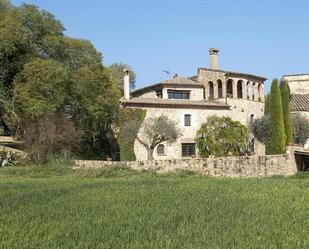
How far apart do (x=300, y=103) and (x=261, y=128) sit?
7.85m

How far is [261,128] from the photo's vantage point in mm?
42781

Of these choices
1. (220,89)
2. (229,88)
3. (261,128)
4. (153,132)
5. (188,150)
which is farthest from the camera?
(229,88)

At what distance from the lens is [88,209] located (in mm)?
12172

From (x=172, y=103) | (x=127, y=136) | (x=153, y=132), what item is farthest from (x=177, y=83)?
(x=127, y=136)

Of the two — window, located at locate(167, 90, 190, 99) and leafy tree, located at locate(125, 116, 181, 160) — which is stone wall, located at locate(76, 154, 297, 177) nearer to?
leafy tree, located at locate(125, 116, 181, 160)

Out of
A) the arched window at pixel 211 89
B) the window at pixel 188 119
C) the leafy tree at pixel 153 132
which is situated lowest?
the leafy tree at pixel 153 132

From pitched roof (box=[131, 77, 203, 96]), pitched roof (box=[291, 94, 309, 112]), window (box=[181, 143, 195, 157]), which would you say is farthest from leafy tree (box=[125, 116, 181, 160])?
pitched roof (box=[291, 94, 309, 112])

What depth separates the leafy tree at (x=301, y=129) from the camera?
1703 inches

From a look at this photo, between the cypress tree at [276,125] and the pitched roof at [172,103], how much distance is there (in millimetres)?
5206

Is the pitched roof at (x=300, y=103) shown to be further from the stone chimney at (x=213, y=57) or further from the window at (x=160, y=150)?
the window at (x=160, y=150)

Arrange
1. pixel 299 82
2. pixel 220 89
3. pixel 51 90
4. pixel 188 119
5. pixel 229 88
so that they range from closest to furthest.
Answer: pixel 51 90, pixel 188 119, pixel 220 89, pixel 229 88, pixel 299 82

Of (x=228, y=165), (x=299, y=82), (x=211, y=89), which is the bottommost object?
(x=228, y=165)

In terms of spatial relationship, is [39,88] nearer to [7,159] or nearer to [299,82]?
[7,159]

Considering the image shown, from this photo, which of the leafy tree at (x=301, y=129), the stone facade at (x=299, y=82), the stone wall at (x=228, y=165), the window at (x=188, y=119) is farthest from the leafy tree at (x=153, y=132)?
the stone facade at (x=299, y=82)
